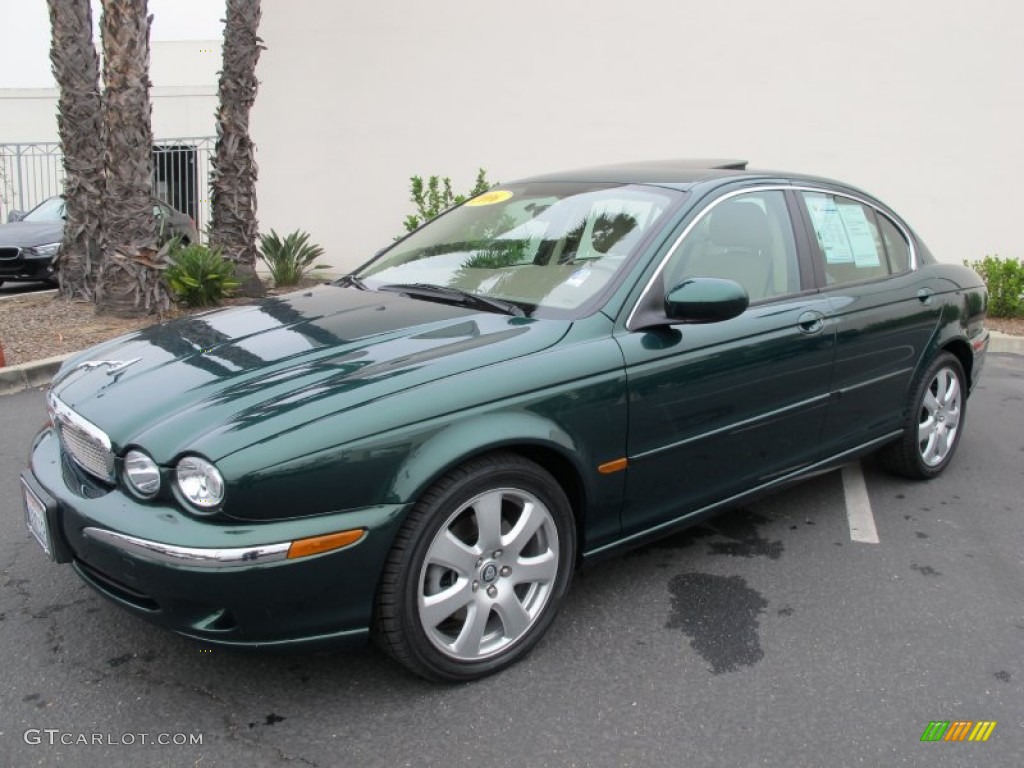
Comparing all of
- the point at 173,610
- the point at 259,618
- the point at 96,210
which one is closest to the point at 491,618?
the point at 259,618

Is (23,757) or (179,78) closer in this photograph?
(23,757)

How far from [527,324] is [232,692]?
4.93 feet

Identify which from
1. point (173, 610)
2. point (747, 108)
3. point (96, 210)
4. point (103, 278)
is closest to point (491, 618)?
point (173, 610)

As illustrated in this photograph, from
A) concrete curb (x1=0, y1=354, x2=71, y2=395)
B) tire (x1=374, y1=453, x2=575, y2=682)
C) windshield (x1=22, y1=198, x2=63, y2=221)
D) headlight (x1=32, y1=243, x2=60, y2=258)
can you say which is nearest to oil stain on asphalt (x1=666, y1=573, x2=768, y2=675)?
tire (x1=374, y1=453, x2=575, y2=682)

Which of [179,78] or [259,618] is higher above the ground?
[179,78]

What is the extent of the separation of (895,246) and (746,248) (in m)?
1.29

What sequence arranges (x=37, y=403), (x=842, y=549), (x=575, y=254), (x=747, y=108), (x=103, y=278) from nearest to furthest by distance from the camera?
(x=575, y=254) → (x=842, y=549) → (x=37, y=403) → (x=103, y=278) → (x=747, y=108)

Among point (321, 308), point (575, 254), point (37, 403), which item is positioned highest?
point (575, 254)

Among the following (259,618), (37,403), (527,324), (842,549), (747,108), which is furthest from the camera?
(747,108)

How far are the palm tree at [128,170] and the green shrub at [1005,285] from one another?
28.6 feet

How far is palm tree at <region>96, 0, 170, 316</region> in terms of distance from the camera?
821 cm

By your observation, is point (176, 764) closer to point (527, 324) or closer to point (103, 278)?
point (527, 324)

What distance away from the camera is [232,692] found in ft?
8.77

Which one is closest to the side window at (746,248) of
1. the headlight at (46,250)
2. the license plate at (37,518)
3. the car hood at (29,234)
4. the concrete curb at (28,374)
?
the license plate at (37,518)
